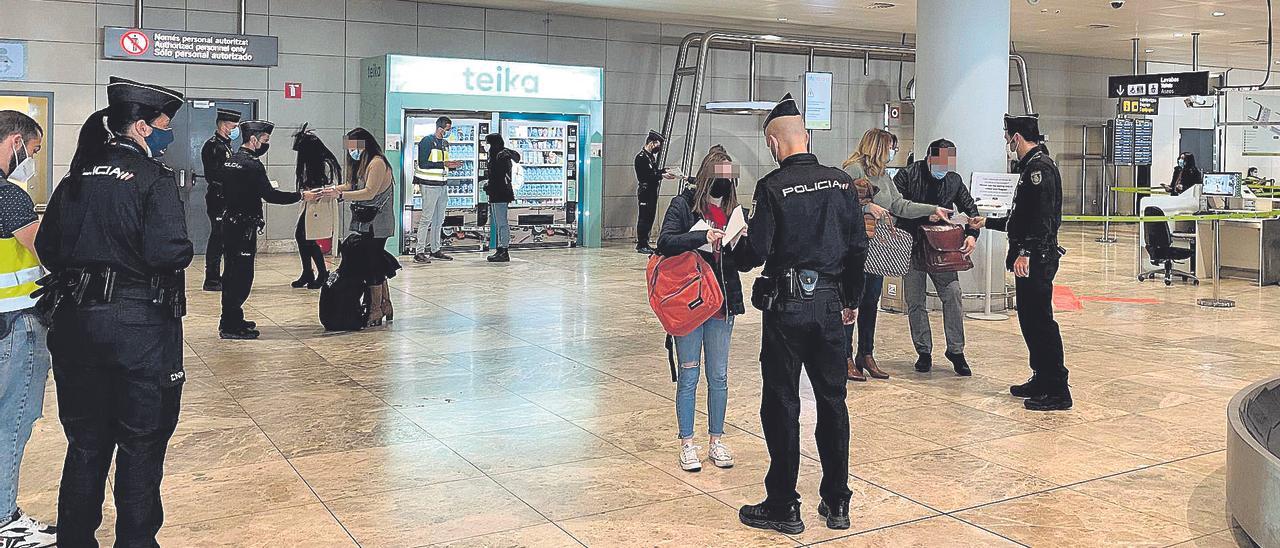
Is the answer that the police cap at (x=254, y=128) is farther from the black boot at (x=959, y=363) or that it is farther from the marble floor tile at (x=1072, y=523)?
the marble floor tile at (x=1072, y=523)

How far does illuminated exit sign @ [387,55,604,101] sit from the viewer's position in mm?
14820

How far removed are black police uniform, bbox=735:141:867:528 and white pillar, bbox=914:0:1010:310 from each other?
6337 mm

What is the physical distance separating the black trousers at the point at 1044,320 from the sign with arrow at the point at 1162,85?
12.5 m

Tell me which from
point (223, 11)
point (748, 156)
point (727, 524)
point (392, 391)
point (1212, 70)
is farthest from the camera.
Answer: point (1212, 70)

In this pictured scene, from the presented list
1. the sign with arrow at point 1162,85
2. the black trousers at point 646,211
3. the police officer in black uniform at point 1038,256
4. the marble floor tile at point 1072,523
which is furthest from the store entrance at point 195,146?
the sign with arrow at point 1162,85

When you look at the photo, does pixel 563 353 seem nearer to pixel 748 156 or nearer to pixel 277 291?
pixel 277 291

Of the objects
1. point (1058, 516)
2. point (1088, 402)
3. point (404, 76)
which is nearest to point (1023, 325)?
point (1088, 402)

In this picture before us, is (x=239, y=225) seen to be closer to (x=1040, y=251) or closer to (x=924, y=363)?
(x=924, y=363)

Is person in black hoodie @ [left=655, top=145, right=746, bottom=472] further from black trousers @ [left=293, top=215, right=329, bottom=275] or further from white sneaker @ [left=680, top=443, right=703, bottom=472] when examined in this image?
black trousers @ [left=293, top=215, right=329, bottom=275]

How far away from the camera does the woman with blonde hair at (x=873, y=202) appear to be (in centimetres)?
709

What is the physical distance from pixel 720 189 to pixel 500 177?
33.5 feet

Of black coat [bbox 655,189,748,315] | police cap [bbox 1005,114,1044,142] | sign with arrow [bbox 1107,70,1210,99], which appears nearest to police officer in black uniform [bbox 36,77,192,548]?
black coat [bbox 655,189,748,315]

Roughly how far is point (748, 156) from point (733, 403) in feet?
41.7

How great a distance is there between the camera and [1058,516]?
4508 mm
